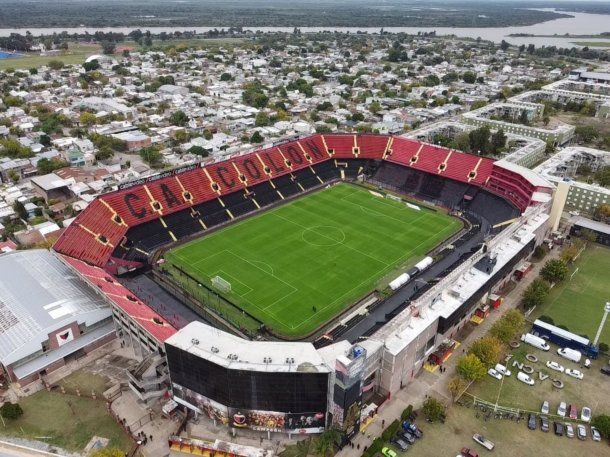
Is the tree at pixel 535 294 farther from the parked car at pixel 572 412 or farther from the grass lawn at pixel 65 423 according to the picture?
the grass lawn at pixel 65 423

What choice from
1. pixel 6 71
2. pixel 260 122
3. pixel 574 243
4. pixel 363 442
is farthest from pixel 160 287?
pixel 6 71

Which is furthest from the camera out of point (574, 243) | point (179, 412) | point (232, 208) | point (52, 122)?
point (52, 122)

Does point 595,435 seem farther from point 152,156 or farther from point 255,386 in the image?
point 152,156

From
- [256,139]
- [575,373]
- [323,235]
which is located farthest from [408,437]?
[256,139]

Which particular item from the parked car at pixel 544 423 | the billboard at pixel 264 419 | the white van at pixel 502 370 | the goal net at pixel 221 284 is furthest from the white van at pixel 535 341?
the goal net at pixel 221 284

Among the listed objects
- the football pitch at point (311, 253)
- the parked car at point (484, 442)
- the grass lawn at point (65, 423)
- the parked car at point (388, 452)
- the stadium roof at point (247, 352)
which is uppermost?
the stadium roof at point (247, 352)

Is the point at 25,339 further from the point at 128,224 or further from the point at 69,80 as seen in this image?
the point at 69,80
